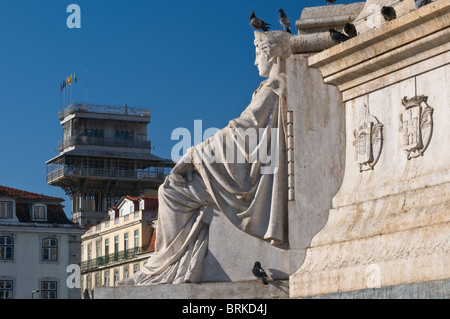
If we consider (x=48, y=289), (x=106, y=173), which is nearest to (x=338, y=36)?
(x=48, y=289)

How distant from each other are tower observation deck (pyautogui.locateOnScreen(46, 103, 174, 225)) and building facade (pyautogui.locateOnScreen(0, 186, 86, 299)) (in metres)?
55.0

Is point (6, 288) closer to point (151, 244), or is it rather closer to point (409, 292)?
point (151, 244)

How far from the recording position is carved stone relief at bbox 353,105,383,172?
11953 mm

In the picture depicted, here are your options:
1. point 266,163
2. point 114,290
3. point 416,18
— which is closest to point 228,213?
point 266,163

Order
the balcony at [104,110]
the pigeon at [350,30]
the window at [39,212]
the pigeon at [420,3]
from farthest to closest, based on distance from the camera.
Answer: the balcony at [104,110] → the window at [39,212] → the pigeon at [350,30] → the pigeon at [420,3]

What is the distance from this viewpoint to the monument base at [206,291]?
13096 mm

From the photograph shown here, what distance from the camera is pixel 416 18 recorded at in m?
11.2

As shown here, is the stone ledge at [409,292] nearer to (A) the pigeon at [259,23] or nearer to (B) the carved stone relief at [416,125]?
(B) the carved stone relief at [416,125]

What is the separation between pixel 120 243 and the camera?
92.6 metres

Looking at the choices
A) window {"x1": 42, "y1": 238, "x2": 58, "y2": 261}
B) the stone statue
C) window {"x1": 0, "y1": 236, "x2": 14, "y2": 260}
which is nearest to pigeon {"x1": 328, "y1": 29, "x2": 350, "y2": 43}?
the stone statue

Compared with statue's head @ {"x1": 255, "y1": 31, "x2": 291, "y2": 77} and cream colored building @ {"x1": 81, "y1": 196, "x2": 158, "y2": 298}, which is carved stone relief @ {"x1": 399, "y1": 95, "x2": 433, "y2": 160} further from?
cream colored building @ {"x1": 81, "y1": 196, "x2": 158, "y2": 298}

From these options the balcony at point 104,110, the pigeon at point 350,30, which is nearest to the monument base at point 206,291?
the pigeon at point 350,30

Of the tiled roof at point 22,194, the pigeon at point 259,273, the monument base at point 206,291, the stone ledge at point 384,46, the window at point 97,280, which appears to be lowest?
the monument base at point 206,291

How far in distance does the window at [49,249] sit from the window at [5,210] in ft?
9.29
